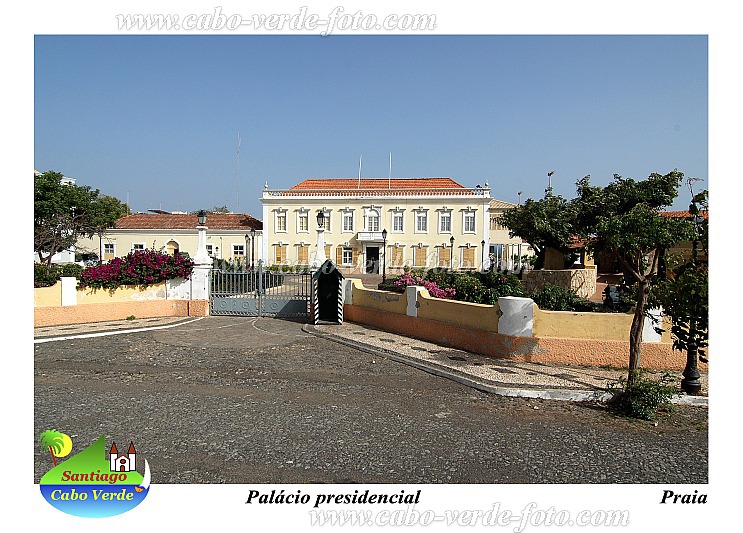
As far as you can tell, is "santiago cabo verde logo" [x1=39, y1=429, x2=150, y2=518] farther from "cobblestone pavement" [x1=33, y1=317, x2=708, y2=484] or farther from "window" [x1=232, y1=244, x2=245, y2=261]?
"window" [x1=232, y1=244, x2=245, y2=261]

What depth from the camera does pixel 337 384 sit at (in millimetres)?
7359

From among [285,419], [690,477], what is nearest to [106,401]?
[285,419]

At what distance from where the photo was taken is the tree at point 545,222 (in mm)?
19062

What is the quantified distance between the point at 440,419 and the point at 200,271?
11.0 metres

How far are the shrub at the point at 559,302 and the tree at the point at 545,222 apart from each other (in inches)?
324

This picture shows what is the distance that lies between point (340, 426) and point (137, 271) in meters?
10.7

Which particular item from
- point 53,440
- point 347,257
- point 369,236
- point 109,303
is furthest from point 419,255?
point 53,440

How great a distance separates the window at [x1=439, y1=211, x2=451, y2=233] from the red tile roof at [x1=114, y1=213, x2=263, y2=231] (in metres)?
15.6

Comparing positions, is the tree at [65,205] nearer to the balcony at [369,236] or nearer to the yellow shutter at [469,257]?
the balcony at [369,236]

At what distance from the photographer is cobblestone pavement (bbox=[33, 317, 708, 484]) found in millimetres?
4375

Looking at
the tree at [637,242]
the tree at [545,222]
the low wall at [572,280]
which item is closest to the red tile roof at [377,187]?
the tree at [545,222]

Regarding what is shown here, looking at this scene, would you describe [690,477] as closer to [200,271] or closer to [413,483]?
[413,483]

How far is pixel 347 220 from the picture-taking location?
4488 centimetres

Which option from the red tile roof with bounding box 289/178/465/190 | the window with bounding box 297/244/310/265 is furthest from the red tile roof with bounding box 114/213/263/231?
the red tile roof with bounding box 289/178/465/190
